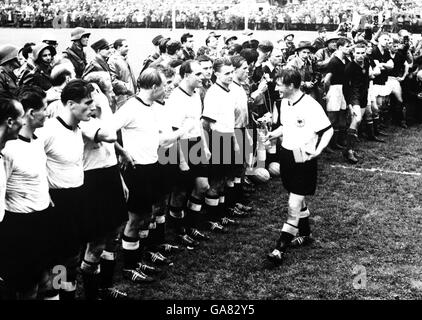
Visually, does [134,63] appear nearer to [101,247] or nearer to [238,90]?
[238,90]

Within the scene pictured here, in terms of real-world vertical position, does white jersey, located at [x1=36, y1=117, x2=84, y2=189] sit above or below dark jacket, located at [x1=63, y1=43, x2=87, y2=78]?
below

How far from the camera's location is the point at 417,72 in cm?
1315

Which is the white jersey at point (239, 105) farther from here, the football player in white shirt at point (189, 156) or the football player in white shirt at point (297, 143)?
the football player in white shirt at point (297, 143)

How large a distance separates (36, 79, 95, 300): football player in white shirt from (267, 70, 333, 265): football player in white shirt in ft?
7.58

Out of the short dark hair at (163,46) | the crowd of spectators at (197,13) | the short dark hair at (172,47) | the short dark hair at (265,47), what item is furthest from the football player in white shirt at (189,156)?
the crowd of spectators at (197,13)

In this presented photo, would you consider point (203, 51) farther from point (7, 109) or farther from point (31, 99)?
point (7, 109)

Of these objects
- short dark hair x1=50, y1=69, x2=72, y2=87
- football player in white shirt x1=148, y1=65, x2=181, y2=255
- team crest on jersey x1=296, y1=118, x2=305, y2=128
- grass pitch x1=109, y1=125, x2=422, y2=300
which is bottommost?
grass pitch x1=109, y1=125, x2=422, y2=300

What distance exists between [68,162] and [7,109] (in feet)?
3.10

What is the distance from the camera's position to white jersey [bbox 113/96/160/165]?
16.4ft

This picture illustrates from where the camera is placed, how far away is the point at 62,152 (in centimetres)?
415

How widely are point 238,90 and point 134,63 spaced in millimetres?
13380

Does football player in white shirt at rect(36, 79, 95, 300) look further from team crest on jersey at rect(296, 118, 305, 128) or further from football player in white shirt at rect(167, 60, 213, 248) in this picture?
team crest on jersey at rect(296, 118, 305, 128)

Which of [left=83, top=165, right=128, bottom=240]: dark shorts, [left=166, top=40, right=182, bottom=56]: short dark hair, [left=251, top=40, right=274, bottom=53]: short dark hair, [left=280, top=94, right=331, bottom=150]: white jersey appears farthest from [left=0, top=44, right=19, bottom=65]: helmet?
[left=251, top=40, right=274, bottom=53]: short dark hair

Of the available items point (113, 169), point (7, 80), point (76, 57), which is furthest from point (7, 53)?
point (113, 169)
